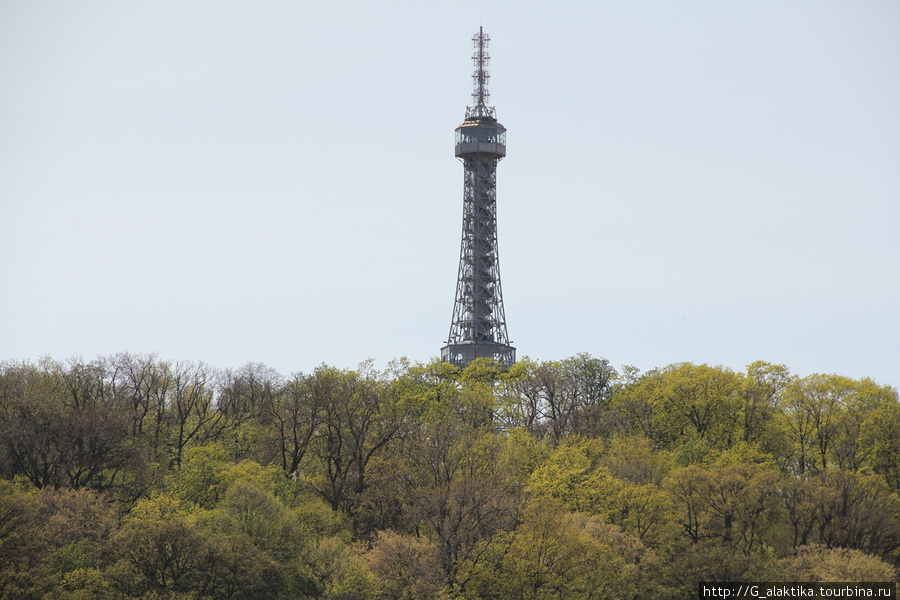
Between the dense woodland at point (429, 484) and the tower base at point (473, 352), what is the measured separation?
4988cm

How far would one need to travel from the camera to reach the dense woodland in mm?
67562

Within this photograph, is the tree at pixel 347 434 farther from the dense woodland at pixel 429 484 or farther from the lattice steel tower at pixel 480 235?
the lattice steel tower at pixel 480 235

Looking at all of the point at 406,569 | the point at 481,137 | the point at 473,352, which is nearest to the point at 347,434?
the point at 406,569

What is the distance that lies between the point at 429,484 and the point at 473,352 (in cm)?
7566

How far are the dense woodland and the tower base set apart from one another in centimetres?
4988

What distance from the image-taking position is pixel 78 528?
2672 inches

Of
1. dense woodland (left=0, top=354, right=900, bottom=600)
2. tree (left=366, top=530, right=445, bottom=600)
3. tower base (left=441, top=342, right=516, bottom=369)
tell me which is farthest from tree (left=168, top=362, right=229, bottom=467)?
tower base (left=441, top=342, right=516, bottom=369)

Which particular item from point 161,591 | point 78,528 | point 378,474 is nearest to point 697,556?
point 378,474

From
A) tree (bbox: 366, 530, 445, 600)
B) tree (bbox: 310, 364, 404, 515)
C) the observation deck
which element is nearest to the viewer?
tree (bbox: 366, 530, 445, 600)

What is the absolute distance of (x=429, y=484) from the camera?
76.2 meters

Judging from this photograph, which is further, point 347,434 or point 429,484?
point 347,434

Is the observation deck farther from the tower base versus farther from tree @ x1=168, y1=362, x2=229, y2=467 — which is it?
tree @ x1=168, y1=362, x2=229, y2=467

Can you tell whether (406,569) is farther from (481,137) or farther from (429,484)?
(481,137)

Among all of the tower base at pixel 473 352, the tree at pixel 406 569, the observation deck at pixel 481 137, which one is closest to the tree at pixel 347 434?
the tree at pixel 406 569
